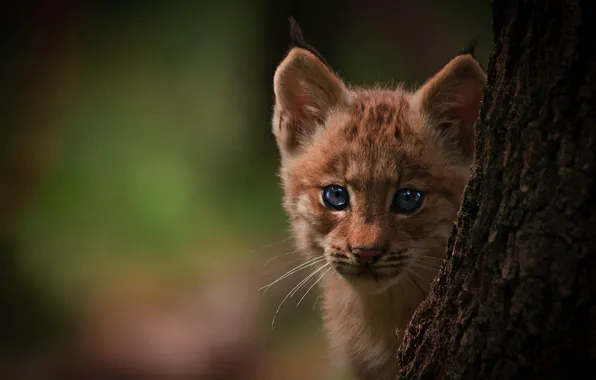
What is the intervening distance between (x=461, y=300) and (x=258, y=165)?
5141 mm

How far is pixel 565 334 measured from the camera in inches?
68.7

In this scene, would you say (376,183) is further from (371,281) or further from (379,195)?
(371,281)

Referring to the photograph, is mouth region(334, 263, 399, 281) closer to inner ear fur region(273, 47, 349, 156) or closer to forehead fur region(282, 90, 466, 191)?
forehead fur region(282, 90, 466, 191)

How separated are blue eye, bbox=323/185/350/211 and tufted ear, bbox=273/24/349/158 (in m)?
0.43

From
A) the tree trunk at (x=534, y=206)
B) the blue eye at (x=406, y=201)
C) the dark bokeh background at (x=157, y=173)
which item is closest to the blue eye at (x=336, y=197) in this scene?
the blue eye at (x=406, y=201)

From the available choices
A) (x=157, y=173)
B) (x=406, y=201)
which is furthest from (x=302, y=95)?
(x=157, y=173)

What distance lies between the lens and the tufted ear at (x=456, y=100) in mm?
2963

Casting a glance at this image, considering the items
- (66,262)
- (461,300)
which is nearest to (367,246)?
(461,300)

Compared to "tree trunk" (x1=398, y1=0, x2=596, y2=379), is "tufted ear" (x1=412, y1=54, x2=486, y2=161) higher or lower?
higher

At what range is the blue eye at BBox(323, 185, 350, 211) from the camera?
3.06 metres

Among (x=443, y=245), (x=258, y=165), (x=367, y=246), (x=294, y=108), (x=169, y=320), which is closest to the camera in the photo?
(x=367, y=246)

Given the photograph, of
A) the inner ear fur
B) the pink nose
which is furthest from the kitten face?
the inner ear fur

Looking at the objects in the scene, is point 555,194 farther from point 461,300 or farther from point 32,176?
point 32,176

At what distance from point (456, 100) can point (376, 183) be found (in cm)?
52
